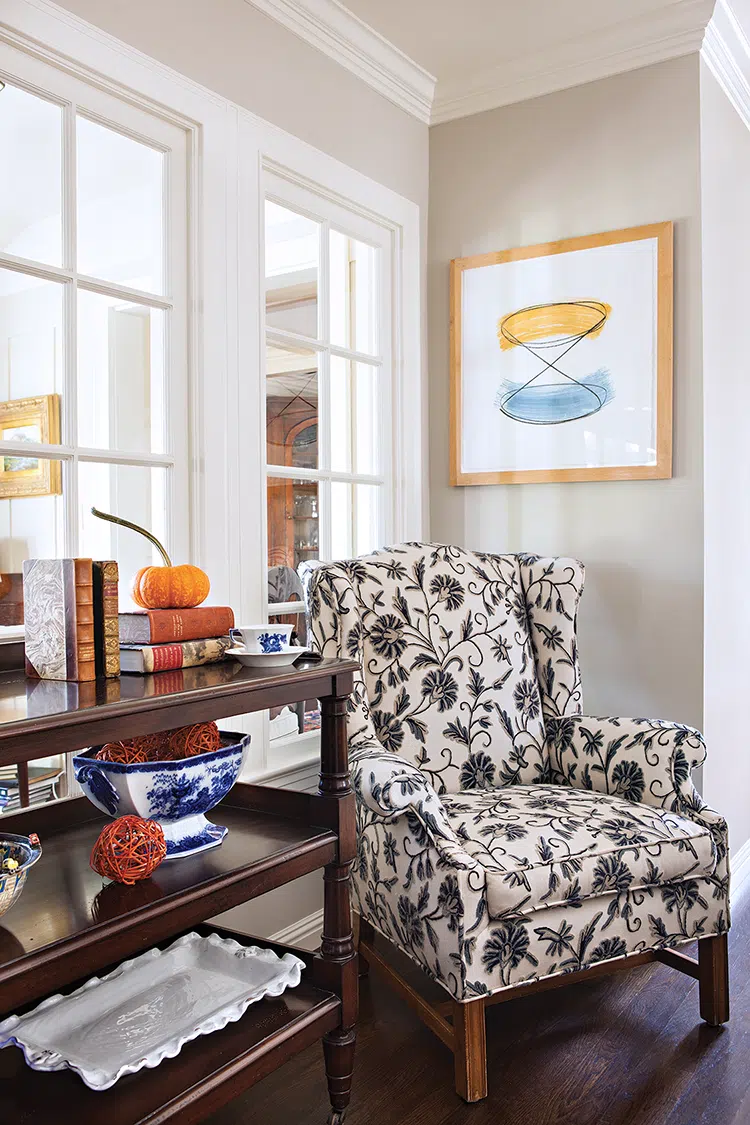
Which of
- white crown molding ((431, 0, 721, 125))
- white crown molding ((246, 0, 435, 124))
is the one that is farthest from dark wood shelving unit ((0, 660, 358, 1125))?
white crown molding ((431, 0, 721, 125))

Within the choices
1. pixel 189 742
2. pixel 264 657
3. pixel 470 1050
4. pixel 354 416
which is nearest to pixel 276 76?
pixel 354 416

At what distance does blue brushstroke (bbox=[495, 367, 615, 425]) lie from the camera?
279 cm

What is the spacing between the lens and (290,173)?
2.49 metres

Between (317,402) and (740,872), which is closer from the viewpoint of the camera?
(317,402)

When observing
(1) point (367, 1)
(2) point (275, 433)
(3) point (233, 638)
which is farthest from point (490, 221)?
(3) point (233, 638)

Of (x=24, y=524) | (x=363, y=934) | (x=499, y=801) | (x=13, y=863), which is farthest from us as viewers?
(x=363, y=934)

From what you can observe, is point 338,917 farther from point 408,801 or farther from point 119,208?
point 119,208

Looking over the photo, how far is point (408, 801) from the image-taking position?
1.87m

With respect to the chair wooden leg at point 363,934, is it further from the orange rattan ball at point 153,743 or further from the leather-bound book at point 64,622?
the leather-bound book at point 64,622

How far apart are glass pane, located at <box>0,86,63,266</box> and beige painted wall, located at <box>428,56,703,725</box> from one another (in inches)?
60.1

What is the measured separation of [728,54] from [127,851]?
2.78 m

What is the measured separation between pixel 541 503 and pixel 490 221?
37.4 inches

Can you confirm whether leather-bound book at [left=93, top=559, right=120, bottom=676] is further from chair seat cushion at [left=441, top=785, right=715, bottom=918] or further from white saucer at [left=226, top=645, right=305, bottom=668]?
chair seat cushion at [left=441, top=785, right=715, bottom=918]

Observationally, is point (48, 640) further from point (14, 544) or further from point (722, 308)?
point (722, 308)
